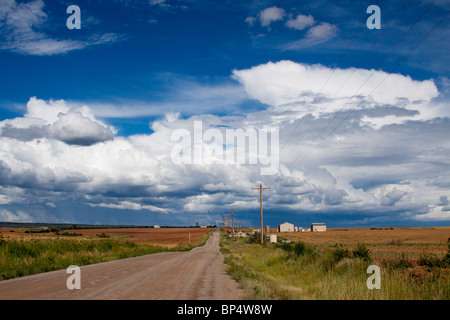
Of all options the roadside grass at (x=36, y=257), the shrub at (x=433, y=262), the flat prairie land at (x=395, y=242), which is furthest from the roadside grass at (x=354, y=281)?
the roadside grass at (x=36, y=257)

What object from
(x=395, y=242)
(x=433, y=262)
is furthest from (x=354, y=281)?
(x=395, y=242)

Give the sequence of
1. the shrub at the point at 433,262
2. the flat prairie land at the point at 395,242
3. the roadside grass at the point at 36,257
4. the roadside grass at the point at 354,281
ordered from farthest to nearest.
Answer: the flat prairie land at the point at 395,242, the roadside grass at the point at 36,257, the shrub at the point at 433,262, the roadside grass at the point at 354,281

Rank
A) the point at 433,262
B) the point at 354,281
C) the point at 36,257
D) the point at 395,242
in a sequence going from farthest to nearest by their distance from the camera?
the point at 395,242
the point at 36,257
the point at 433,262
the point at 354,281

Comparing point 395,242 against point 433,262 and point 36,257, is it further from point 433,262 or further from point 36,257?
point 36,257

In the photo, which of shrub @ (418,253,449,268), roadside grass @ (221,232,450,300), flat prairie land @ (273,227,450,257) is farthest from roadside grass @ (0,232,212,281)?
shrub @ (418,253,449,268)

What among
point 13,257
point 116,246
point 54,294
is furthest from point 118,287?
point 116,246

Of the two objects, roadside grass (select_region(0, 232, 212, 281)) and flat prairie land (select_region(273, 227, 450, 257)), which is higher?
roadside grass (select_region(0, 232, 212, 281))

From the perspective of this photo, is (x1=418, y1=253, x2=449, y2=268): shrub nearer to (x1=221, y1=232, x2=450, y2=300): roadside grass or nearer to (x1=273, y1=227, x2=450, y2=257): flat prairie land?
(x1=221, y1=232, x2=450, y2=300): roadside grass

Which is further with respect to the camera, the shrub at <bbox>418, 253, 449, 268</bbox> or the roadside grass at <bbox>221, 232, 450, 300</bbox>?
the shrub at <bbox>418, 253, 449, 268</bbox>

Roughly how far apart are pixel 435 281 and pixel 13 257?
73.7 feet

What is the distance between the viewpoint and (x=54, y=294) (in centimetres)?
1189

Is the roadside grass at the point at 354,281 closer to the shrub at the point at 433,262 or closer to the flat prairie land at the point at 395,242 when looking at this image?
the shrub at the point at 433,262
